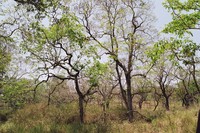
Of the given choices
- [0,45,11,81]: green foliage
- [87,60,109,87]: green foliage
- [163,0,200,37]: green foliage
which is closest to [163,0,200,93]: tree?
[163,0,200,37]: green foliage

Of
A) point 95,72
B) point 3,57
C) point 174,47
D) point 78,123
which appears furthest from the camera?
point 3,57

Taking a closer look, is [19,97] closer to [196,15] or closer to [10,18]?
[10,18]

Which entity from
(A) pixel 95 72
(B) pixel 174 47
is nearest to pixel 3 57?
(A) pixel 95 72

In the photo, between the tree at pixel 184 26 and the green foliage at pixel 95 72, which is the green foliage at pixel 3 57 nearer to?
the green foliage at pixel 95 72

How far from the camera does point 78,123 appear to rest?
1688cm

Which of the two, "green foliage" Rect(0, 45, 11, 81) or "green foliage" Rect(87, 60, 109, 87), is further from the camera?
"green foliage" Rect(0, 45, 11, 81)

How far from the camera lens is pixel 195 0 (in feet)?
39.9

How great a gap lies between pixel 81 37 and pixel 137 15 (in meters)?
9.67

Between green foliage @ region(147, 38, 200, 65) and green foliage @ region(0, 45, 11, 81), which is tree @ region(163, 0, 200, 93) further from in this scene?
green foliage @ region(0, 45, 11, 81)

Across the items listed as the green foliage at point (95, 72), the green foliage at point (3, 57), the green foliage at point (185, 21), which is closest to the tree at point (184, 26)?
the green foliage at point (185, 21)

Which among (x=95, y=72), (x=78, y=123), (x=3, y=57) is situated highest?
(x=3, y=57)

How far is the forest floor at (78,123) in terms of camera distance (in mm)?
14105

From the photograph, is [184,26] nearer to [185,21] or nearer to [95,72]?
[185,21]

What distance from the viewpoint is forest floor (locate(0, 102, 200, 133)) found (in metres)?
14.1
